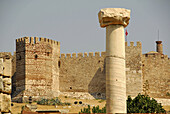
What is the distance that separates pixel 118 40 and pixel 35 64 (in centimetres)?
2189

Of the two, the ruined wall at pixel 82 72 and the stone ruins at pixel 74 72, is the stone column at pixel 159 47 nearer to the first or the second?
the stone ruins at pixel 74 72

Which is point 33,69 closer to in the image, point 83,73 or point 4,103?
point 83,73

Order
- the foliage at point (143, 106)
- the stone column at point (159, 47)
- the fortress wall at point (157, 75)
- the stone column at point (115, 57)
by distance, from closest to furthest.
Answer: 1. the stone column at point (115, 57)
2. the foliage at point (143, 106)
3. the fortress wall at point (157, 75)
4. the stone column at point (159, 47)

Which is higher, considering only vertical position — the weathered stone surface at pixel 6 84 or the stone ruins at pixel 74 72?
the stone ruins at pixel 74 72

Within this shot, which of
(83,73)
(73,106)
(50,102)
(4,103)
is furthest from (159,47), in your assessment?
(4,103)

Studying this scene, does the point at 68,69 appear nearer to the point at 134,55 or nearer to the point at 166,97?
the point at 134,55

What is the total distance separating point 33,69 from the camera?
36188 millimetres

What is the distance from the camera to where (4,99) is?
10922mm

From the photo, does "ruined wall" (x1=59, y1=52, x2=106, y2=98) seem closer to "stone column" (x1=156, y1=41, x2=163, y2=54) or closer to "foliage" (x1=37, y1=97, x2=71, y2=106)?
"foliage" (x1=37, y1=97, x2=71, y2=106)

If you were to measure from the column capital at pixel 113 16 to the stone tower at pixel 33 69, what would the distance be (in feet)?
70.8

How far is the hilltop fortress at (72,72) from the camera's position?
36.2m

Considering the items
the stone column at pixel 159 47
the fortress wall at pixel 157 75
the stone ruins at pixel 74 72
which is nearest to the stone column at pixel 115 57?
the stone ruins at pixel 74 72

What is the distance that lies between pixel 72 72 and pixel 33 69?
4.90 m

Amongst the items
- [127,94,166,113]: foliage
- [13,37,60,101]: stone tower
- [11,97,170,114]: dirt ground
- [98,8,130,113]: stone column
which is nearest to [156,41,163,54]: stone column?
[11,97,170,114]: dirt ground
